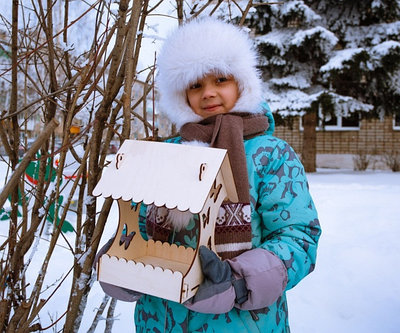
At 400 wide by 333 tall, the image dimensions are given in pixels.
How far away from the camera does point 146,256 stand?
1.23 metres

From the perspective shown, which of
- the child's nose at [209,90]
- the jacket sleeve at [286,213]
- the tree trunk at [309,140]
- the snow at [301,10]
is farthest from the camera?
the tree trunk at [309,140]

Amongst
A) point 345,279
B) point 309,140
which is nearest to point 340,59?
point 309,140

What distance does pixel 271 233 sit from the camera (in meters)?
1.14

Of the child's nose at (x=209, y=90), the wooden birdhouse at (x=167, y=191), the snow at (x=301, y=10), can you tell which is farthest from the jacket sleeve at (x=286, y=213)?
the snow at (x=301, y=10)

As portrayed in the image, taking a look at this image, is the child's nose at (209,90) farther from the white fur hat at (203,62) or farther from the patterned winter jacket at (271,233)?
the patterned winter jacket at (271,233)

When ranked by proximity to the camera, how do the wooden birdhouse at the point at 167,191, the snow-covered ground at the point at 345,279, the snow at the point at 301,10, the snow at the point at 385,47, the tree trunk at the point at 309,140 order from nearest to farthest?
the wooden birdhouse at the point at 167,191, the snow-covered ground at the point at 345,279, the snow at the point at 385,47, the snow at the point at 301,10, the tree trunk at the point at 309,140

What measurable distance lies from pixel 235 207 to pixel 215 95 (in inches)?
15.0

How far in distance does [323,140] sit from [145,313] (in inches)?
564

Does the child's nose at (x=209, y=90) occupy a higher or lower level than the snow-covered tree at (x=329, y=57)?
lower

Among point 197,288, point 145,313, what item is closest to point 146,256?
point 145,313

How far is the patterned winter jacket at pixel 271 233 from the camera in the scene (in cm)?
108

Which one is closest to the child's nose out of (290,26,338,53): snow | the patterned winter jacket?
the patterned winter jacket

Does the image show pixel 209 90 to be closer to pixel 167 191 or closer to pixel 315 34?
pixel 167 191

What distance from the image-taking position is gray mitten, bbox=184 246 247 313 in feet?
3.06
